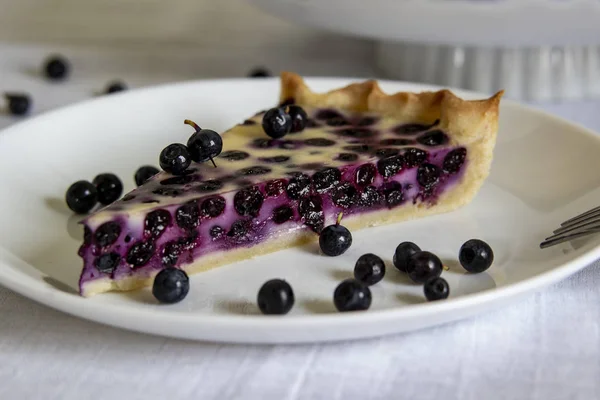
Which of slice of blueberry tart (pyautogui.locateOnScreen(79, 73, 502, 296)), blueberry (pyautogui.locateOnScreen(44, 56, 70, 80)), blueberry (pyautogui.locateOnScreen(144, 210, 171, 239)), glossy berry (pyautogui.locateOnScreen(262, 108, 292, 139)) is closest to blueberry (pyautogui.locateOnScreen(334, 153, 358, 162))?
slice of blueberry tart (pyautogui.locateOnScreen(79, 73, 502, 296))

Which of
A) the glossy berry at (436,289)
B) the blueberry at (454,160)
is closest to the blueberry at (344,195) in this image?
the blueberry at (454,160)

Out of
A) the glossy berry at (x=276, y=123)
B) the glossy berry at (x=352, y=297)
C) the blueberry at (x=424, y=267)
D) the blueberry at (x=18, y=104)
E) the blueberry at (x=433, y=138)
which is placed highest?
the glossy berry at (x=276, y=123)

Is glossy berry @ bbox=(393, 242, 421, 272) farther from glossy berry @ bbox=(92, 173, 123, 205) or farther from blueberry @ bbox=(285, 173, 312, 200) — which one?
glossy berry @ bbox=(92, 173, 123, 205)

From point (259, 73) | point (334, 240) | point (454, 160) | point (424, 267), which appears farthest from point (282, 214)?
point (259, 73)

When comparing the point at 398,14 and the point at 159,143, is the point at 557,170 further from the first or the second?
the point at 159,143

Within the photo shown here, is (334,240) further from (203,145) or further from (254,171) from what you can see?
(203,145)

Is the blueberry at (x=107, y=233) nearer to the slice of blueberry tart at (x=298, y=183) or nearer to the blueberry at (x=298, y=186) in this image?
the slice of blueberry tart at (x=298, y=183)
